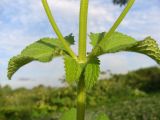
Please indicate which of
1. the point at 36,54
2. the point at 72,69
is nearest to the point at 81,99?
the point at 72,69

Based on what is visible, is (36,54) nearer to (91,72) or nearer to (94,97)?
(91,72)

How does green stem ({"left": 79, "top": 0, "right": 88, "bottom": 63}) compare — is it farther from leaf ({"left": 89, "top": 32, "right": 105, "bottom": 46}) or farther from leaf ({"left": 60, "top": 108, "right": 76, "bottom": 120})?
leaf ({"left": 60, "top": 108, "right": 76, "bottom": 120})

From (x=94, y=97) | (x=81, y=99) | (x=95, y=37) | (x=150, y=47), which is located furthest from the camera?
(x=94, y=97)

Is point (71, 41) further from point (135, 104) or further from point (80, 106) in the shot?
point (135, 104)

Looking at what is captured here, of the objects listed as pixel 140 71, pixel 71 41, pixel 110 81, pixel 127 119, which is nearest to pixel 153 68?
pixel 140 71

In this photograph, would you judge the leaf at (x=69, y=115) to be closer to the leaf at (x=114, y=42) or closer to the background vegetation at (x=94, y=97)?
the leaf at (x=114, y=42)

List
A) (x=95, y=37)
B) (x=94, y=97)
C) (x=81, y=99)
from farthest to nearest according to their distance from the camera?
(x=94, y=97)
(x=95, y=37)
(x=81, y=99)

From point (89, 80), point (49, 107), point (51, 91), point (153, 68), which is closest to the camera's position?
point (89, 80)

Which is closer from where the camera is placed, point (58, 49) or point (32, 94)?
point (58, 49)
